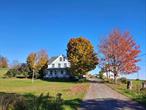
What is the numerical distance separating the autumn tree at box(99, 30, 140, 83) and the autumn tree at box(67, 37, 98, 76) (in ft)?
31.0

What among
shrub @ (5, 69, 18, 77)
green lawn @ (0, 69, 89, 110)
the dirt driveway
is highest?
shrub @ (5, 69, 18, 77)

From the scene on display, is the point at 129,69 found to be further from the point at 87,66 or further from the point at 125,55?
the point at 87,66

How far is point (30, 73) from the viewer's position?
294 ft

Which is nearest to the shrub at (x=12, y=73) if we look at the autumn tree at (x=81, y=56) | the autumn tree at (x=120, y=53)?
the autumn tree at (x=81, y=56)

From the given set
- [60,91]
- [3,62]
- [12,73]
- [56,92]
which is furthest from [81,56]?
[3,62]

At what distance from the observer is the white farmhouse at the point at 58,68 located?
89.5 metres

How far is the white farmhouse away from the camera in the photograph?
294 feet

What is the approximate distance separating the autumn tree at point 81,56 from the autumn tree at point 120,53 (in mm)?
9451

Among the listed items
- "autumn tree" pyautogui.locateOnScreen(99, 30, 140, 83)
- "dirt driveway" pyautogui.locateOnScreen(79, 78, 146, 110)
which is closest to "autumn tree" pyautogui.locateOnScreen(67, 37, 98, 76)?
"autumn tree" pyautogui.locateOnScreen(99, 30, 140, 83)

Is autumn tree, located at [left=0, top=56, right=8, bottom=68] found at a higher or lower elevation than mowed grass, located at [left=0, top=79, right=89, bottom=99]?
higher

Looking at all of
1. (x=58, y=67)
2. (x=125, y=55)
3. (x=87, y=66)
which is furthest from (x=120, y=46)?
(x=58, y=67)

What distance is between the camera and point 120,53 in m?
57.5

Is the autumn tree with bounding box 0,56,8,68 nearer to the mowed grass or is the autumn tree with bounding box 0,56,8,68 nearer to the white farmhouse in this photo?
the white farmhouse

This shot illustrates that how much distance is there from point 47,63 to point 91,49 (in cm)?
2490
